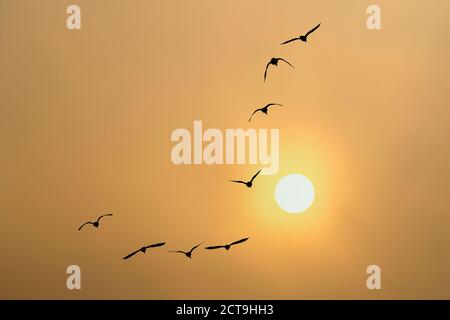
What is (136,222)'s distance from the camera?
9.89ft

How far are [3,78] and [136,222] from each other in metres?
0.94

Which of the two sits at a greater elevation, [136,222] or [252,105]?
[252,105]

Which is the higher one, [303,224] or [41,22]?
[41,22]

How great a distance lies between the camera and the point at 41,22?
3.04m

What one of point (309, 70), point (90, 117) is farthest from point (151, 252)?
point (309, 70)

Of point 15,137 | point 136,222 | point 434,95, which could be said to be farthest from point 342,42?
point 15,137

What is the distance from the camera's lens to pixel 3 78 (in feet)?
9.99

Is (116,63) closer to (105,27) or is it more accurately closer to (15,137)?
(105,27)

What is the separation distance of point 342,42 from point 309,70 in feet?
0.67

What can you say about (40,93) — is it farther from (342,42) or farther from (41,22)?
(342,42)

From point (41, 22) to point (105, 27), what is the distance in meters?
0.31
